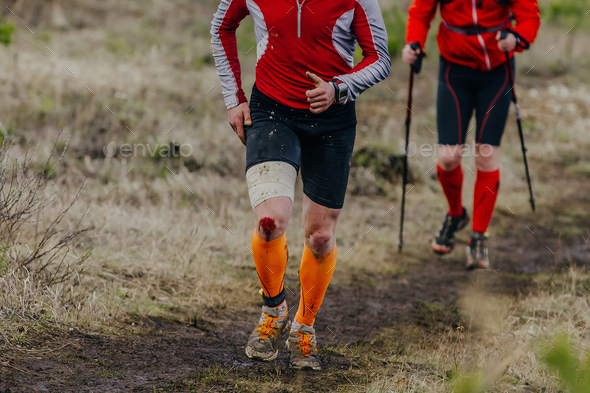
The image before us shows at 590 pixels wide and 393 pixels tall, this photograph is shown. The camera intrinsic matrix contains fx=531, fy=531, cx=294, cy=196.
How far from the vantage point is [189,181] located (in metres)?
6.42

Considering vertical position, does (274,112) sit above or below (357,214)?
above

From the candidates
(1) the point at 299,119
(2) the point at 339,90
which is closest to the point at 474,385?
(2) the point at 339,90

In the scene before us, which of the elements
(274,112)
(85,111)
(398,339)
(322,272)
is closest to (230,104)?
(274,112)

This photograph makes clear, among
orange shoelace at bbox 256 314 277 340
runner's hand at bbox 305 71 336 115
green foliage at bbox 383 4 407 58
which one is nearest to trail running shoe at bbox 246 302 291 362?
orange shoelace at bbox 256 314 277 340

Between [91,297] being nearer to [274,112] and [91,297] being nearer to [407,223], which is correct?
[274,112]

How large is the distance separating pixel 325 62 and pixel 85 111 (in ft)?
17.6

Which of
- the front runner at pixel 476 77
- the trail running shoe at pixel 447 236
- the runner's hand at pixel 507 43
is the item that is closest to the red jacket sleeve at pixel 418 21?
the front runner at pixel 476 77

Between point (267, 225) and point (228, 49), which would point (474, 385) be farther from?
point (228, 49)

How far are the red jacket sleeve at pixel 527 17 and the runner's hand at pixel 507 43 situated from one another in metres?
0.12

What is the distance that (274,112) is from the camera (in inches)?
114

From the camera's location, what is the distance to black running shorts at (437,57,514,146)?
179 inches

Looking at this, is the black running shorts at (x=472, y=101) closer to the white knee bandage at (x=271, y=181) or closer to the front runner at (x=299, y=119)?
the front runner at (x=299, y=119)

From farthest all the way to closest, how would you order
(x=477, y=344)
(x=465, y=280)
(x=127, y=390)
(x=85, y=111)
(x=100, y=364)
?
1. (x=85, y=111)
2. (x=465, y=280)
3. (x=477, y=344)
4. (x=100, y=364)
5. (x=127, y=390)

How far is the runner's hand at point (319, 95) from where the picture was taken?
2.60 metres
